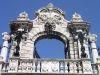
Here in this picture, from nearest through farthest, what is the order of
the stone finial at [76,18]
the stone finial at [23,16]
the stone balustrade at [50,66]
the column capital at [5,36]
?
1. the stone balustrade at [50,66]
2. the column capital at [5,36]
3. the stone finial at [76,18]
4. the stone finial at [23,16]

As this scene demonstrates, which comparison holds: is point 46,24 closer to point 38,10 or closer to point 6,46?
point 38,10

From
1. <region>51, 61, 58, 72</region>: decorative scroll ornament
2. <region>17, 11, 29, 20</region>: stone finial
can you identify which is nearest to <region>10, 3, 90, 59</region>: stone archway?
<region>17, 11, 29, 20</region>: stone finial

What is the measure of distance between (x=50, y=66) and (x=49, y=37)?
3111 mm

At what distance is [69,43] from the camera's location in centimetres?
1476

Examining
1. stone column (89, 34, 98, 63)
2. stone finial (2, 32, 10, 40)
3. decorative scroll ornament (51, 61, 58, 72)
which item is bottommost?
decorative scroll ornament (51, 61, 58, 72)

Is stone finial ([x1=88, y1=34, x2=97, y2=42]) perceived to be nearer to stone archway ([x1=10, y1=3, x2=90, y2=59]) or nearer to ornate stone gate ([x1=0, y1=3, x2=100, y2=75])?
ornate stone gate ([x1=0, y1=3, x2=100, y2=75])

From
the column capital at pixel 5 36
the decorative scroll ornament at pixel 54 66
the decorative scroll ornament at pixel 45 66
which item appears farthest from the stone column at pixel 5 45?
the decorative scroll ornament at pixel 54 66

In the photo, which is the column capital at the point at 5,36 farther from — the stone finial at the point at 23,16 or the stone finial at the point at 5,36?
the stone finial at the point at 23,16

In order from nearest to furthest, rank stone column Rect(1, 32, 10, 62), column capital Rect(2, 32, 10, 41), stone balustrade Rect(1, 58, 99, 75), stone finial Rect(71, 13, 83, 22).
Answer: stone balustrade Rect(1, 58, 99, 75) < stone column Rect(1, 32, 10, 62) < column capital Rect(2, 32, 10, 41) < stone finial Rect(71, 13, 83, 22)

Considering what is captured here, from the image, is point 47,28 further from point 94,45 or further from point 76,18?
point 94,45

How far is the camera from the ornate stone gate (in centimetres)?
1277

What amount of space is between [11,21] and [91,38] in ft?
17.5

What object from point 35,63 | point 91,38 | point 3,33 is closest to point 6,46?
point 3,33

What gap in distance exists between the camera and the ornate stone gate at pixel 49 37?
41.9ft
